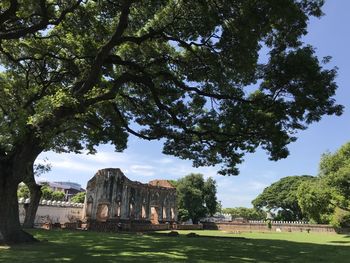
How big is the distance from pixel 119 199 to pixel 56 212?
Answer: 6790 millimetres

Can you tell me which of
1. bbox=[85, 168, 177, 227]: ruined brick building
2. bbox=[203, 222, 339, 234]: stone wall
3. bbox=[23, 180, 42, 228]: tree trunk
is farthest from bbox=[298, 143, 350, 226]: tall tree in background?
bbox=[23, 180, 42, 228]: tree trunk

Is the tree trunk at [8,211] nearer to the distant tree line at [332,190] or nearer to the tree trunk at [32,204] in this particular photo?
the tree trunk at [32,204]

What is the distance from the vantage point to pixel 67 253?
512 inches

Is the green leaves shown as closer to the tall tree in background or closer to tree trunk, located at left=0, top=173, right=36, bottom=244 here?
tree trunk, located at left=0, top=173, right=36, bottom=244

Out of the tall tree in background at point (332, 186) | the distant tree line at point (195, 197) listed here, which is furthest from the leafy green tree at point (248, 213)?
the tall tree in background at point (332, 186)

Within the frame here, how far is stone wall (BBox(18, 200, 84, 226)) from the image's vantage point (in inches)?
1470

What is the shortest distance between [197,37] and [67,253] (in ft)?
30.0

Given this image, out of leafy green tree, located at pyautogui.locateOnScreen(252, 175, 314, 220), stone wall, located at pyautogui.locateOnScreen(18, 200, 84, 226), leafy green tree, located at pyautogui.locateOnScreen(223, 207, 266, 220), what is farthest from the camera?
leafy green tree, located at pyautogui.locateOnScreen(223, 207, 266, 220)

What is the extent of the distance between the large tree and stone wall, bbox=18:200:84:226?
1839 centimetres

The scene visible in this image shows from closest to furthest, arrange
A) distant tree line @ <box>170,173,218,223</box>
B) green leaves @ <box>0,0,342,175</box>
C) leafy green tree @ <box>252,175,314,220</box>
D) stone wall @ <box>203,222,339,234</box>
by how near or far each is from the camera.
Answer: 1. green leaves @ <box>0,0,342,175</box>
2. stone wall @ <box>203,222,339,234</box>
3. distant tree line @ <box>170,173,218,223</box>
4. leafy green tree @ <box>252,175,314,220</box>

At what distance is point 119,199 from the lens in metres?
41.7

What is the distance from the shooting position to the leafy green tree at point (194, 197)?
60688mm

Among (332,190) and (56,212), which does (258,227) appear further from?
(56,212)

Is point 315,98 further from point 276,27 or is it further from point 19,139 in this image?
point 19,139
